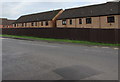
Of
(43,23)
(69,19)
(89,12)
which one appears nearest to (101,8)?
(89,12)

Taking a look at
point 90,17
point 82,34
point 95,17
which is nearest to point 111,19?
point 95,17

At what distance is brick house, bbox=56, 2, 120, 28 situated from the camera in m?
29.5

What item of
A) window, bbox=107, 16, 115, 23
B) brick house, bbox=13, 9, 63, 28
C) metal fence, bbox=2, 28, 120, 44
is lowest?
metal fence, bbox=2, 28, 120, 44

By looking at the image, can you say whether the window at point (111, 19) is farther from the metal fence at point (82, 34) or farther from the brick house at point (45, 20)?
the brick house at point (45, 20)

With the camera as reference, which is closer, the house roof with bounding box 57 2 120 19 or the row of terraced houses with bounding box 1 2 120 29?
the row of terraced houses with bounding box 1 2 120 29

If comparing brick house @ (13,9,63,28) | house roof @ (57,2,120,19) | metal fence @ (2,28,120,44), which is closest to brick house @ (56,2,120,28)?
house roof @ (57,2,120,19)

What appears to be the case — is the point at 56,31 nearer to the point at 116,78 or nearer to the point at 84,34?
the point at 84,34

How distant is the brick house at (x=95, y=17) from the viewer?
96.9ft

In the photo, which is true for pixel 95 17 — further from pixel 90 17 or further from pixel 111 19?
pixel 111 19

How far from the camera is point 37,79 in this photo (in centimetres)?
493

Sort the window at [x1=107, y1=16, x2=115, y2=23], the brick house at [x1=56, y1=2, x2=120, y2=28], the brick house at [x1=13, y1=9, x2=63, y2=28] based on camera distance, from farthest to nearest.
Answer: the brick house at [x1=13, y1=9, x2=63, y2=28], the brick house at [x1=56, y1=2, x2=120, y2=28], the window at [x1=107, y1=16, x2=115, y2=23]

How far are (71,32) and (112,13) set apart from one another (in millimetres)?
11869

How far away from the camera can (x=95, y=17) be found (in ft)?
106

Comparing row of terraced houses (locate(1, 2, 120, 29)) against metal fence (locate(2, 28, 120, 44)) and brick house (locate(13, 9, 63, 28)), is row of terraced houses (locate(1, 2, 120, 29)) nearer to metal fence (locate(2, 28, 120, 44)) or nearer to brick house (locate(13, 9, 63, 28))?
brick house (locate(13, 9, 63, 28))
